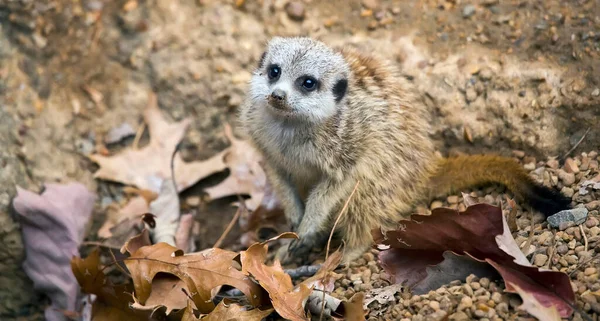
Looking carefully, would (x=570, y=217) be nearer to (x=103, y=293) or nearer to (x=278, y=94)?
(x=278, y=94)

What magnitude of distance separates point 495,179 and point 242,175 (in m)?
1.65

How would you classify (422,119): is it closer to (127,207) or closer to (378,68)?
(378,68)

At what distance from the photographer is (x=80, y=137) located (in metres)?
4.50

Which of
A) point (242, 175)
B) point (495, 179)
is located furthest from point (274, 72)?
point (495, 179)

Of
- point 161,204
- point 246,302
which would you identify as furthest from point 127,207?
point 246,302

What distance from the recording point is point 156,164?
14.5ft

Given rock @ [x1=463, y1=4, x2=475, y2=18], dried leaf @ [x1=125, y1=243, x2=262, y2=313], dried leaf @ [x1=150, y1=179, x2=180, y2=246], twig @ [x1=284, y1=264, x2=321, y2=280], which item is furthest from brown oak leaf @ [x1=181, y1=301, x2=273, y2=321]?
rock @ [x1=463, y1=4, x2=475, y2=18]

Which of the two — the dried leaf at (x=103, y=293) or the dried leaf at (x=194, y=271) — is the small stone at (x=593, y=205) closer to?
the dried leaf at (x=194, y=271)

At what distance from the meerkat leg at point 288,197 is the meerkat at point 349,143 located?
11 centimetres

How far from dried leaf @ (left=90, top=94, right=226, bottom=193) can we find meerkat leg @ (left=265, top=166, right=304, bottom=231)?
62 centimetres

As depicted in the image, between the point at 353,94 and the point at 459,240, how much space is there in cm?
107

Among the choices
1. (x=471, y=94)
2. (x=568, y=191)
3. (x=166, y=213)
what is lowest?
(x=166, y=213)

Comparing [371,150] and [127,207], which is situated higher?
[371,150]

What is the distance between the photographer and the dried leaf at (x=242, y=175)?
4.22 metres
